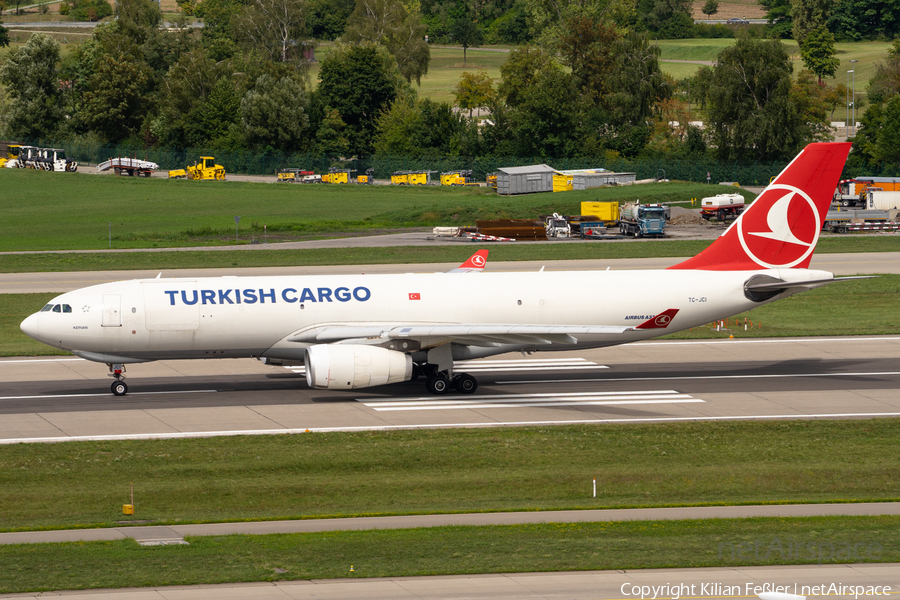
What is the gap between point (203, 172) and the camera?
145 meters

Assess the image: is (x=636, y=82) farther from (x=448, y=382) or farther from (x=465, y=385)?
(x=448, y=382)

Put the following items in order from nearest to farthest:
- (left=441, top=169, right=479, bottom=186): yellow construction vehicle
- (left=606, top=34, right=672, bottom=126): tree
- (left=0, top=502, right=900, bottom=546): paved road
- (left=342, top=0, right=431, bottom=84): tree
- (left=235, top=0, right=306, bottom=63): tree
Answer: (left=0, top=502, right=900, bottom=546): paved road, (left=441, top=169, right=479, bottom=186): yellow construction vehicle, (left=606, top=34, right=672, bottom=126): tree, (left=342, top=0, right=431, bottom=84): tree, (left=235, top=0, right=306, bottom=63): tree

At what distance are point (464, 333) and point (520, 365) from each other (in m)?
8.80

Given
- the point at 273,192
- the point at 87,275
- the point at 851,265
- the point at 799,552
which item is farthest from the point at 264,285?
the point at 273,192

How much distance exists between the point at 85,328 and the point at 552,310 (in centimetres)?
1675

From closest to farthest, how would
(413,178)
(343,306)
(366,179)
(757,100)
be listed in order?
(343,306)
(757,100)
(413,178)
(366,179)

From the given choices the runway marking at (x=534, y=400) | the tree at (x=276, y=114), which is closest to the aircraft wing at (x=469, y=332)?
the runway marking at (x=534, y=400)

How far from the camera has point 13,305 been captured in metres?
54.7

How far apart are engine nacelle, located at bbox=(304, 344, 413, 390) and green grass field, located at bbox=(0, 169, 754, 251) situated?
5319cm

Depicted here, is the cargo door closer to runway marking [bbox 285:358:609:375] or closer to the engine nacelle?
the engine nacelle

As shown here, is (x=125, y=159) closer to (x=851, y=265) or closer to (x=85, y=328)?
(x=851, y=265)

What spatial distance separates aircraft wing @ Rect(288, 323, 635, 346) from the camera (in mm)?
34469

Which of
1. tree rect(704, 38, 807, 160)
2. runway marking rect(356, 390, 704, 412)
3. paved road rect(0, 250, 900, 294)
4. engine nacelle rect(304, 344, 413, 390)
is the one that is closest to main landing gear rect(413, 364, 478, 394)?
runway marking rect(356, 390, 704, 412)

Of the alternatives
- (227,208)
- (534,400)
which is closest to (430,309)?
(534,400)
